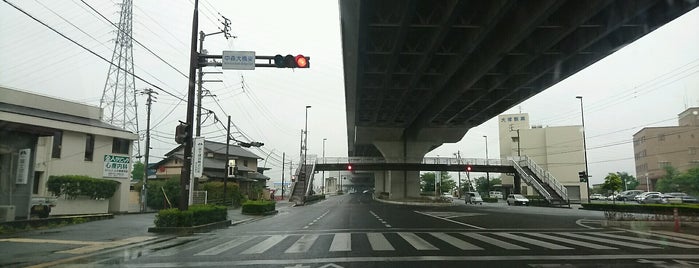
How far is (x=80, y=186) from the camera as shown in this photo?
29172 mm

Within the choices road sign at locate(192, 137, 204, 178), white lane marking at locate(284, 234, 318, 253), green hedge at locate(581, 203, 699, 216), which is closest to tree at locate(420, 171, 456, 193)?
green hedge at locate(581, 203, 699, 216)

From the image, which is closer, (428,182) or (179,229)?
(179,229)

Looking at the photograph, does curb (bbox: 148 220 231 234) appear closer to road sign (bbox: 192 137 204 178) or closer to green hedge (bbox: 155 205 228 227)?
green hedge (bbox: 155 205 228 227)

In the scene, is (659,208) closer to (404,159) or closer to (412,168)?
(412,168)

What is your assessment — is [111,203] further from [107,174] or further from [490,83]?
[490,83]

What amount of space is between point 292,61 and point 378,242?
22.6 ft

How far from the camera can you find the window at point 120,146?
34.0m

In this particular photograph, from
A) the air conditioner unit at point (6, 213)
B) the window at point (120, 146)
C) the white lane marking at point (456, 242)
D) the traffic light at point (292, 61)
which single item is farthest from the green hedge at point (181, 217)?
the window at point (120, 146)

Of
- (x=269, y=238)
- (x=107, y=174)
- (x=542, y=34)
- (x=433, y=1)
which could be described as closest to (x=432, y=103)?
(x=542, y=34)

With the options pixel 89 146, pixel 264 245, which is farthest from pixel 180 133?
pixel 89 146

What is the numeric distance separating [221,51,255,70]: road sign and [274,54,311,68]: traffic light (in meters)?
1.09

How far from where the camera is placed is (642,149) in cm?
8862

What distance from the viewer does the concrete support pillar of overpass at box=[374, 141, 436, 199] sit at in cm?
6412

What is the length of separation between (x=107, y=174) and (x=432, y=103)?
96.6 feet
